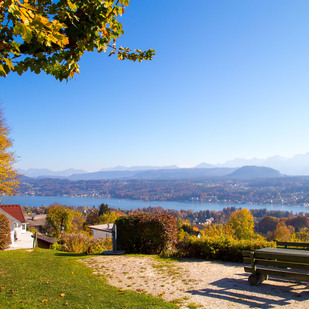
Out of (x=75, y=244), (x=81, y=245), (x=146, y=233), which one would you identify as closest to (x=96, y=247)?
(x=81, y=245)

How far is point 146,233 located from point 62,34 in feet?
37.0

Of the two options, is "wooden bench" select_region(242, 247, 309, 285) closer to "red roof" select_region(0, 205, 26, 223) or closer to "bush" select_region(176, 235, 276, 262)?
"bush" select_region(176, 235, 276, 262)

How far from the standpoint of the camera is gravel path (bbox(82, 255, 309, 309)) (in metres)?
5.21

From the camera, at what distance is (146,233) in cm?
1268

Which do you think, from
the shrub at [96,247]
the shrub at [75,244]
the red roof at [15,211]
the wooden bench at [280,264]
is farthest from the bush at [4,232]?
the wooden bench at [280,264]

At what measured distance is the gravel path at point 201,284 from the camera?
205 inches

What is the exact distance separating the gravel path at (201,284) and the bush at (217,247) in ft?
2.40

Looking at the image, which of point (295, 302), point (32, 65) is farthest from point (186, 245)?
point (32, 65)

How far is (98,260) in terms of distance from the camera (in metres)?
10.3

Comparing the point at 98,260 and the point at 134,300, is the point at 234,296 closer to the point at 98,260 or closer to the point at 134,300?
the point at 134,300

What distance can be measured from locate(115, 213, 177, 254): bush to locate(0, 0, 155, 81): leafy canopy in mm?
10314

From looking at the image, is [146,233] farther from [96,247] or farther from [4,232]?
[4,232]

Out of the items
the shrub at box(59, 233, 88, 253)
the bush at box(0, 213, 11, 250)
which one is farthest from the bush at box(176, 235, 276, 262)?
the bush at box(0, 213, 11, 250)

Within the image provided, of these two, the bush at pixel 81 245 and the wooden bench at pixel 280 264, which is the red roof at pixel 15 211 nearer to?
the bush at pixel 81 245
